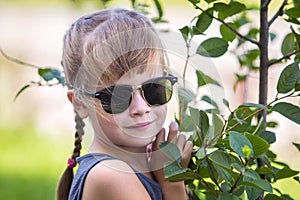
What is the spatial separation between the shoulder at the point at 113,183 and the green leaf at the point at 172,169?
136 mm

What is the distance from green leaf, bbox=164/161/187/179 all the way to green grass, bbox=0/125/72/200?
2.07 metres

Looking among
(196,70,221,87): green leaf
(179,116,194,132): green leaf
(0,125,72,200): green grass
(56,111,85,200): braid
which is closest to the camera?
(179,116,194,132): green leaf

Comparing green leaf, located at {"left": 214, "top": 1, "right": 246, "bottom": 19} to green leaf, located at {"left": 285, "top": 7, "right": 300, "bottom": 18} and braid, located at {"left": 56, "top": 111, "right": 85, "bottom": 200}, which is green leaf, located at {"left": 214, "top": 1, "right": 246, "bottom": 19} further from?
braid, located at {"left": 56, "top": 111, "right": 85, "bottom": 200}

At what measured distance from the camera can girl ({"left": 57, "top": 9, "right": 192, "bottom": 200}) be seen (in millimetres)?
1252

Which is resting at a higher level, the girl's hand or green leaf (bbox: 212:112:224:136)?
green leaf (bbox: 212:112:224:136)

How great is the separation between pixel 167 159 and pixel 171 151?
7cm

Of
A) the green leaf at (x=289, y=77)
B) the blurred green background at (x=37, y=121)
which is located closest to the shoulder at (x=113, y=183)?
the green leaf at (x=289, y=77)

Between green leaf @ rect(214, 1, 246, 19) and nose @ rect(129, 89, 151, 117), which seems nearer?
nose @ rect(129, 89, 151, 117)

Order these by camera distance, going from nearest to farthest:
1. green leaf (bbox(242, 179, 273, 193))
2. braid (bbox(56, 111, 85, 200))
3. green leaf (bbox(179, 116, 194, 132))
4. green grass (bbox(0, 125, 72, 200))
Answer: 1. green leaf (bbox(242, 179, 273, 193))
2. green leaf (bbox(179, 116, 194, 132))
3. braid (bbox(56, 111, 85, 200))
4. green grass (bbox(0, 125, 72, 200))

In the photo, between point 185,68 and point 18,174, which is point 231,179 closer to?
point 185,68

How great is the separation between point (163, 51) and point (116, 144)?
0.65 feet

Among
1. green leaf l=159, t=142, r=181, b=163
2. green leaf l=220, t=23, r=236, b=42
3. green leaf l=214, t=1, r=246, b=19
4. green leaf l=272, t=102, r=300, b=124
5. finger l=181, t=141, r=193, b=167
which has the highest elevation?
green leaf l=214, t=1, r=246, b=19

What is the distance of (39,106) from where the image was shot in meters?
4.03

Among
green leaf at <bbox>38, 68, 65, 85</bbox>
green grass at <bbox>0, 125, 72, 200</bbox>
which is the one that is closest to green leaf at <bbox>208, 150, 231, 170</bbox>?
green leaf at <bbox>38, 68, 65, 85</bbox>
